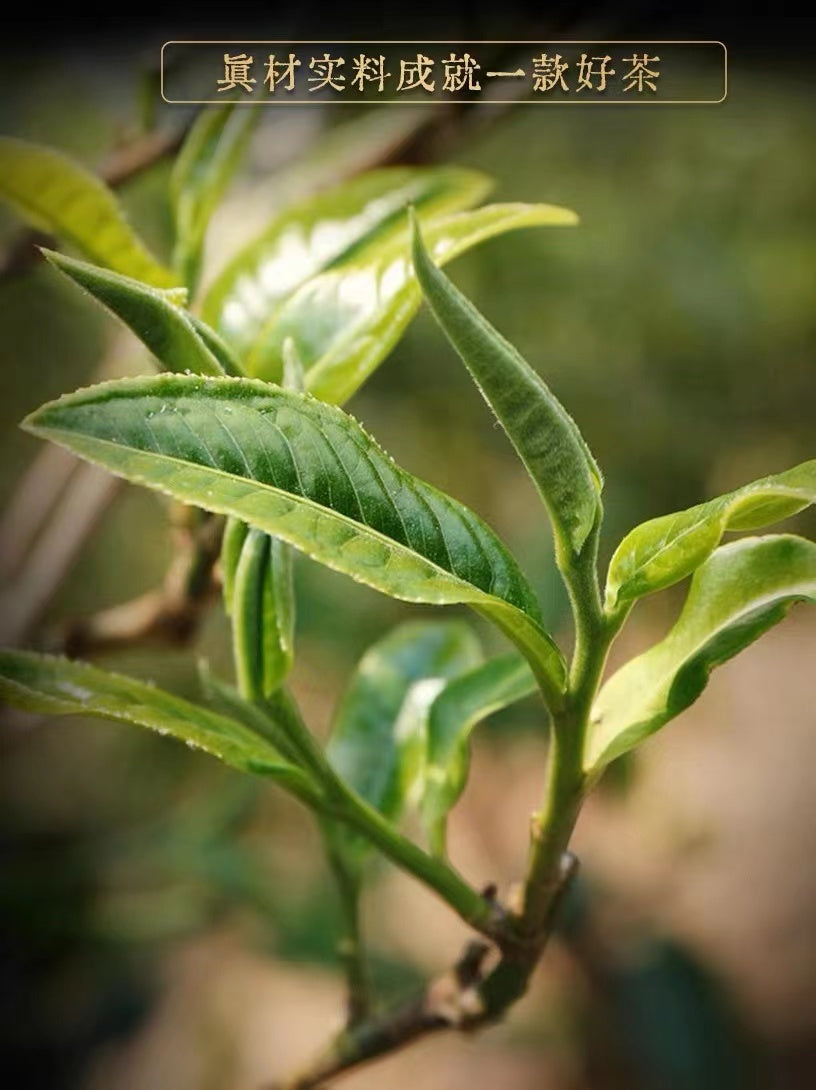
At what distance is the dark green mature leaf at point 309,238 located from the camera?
17.7 inches

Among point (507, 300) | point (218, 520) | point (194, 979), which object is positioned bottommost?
point (194, 979)

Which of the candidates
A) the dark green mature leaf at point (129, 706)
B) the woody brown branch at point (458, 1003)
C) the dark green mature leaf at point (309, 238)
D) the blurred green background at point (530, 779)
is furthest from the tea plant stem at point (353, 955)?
the blurred green background at point (530, 779)

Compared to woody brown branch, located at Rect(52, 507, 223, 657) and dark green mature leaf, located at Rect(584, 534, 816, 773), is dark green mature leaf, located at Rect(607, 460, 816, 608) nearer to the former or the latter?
dark green mature leaf, located at Rect(584, 534, 816, 773)

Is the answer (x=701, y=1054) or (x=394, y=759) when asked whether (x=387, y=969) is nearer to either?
(x=701, y=1054)

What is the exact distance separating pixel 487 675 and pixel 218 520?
0.11 metres

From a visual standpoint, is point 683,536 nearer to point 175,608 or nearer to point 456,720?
point 456,720

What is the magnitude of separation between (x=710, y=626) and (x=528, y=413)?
0.08 m

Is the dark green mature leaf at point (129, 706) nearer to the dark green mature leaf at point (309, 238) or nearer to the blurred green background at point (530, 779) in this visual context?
the dark green mature leaf at point (309, 238)

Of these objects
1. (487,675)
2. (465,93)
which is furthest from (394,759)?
(465,93)

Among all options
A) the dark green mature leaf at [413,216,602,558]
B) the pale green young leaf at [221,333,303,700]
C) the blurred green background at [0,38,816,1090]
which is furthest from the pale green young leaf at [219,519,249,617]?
the blurred green background at [0,38,816,1090]

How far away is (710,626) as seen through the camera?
32 centimetres

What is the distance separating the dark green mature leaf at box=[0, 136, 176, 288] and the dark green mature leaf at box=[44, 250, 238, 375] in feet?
0.36

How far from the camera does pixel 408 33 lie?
0.59m

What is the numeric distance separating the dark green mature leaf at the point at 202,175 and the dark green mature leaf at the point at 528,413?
206 mm
